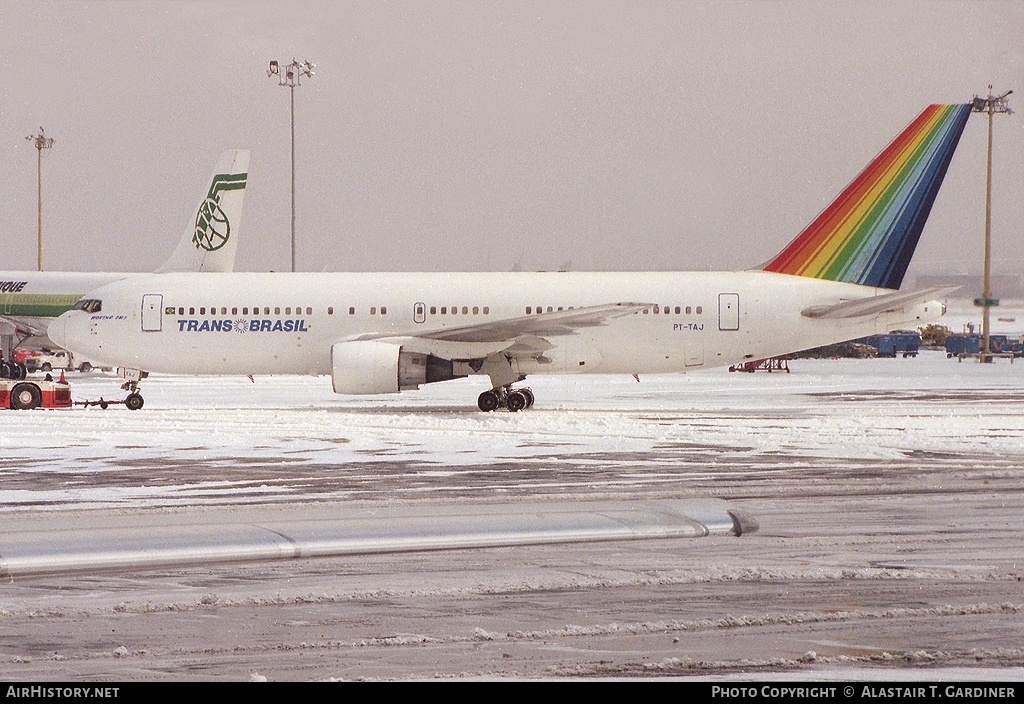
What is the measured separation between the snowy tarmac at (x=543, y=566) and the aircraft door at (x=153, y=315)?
6.18 metres

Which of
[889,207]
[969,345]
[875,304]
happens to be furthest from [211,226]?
[969,345]

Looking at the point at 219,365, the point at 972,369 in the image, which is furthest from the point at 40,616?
the point at 972,369

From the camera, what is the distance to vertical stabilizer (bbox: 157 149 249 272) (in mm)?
52469

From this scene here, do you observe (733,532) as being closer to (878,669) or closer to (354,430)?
(878,669)

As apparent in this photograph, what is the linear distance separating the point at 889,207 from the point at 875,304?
2.82 meters

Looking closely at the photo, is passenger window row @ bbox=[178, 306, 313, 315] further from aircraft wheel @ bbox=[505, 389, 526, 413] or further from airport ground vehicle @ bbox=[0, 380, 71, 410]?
aircraft wheel @ bbox=[505, 389, 526, 413]

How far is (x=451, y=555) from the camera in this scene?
33.1 ft

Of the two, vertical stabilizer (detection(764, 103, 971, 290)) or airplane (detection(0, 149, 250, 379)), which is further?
airplane (detection(0, 149, 250, 379))

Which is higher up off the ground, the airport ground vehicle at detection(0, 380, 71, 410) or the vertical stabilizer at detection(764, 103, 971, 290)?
the vertical stabilizer at detection(764, 103, 971, 290)

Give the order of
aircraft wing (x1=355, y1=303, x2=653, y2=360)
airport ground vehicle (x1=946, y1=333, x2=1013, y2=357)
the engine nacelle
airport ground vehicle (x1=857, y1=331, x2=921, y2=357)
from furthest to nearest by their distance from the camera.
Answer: airport ground vehicle (x1=857, y1=331, x2=921, y2=357)
airport ground vehicle (x1=946, y1=333, x2=1013, y2=357)
aircraft wing (x1=355, y1=303, x2=653, y2=360)
the engine nacelle

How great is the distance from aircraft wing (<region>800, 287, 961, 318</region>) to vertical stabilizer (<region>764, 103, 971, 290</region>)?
100cm

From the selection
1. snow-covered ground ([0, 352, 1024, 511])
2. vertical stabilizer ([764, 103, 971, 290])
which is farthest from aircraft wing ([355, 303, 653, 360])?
vertical stabilizer ([764, 103, 971, 290])

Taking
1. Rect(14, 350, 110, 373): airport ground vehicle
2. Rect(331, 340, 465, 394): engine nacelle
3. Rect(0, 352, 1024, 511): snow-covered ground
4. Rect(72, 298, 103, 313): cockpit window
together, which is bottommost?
Rect(0, 352, 1024, 511): snow-covered ground

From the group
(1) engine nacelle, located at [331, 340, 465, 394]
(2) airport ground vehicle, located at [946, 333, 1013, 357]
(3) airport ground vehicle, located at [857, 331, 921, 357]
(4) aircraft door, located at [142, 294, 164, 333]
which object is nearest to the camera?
(1) engine nacelle, located at [331, 340, 465, 394]
